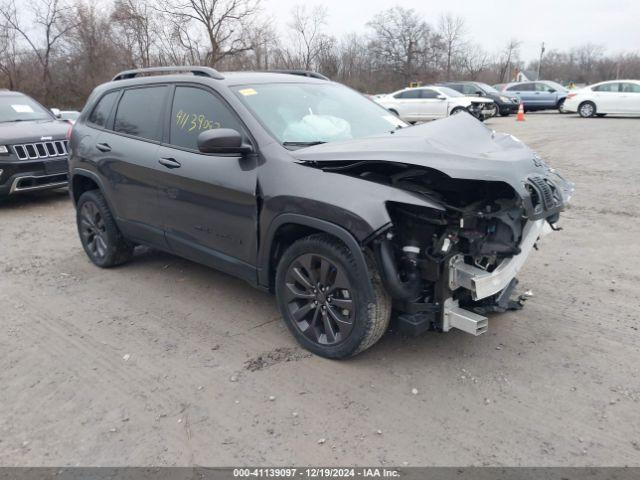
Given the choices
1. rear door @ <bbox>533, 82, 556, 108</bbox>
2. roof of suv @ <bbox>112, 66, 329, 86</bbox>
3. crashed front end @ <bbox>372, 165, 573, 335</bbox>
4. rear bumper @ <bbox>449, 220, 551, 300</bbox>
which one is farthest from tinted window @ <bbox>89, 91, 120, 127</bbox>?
rear door @ <bbox>533, 82, 556, 108</bbox>

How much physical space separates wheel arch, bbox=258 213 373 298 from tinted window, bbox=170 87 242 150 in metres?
0.82

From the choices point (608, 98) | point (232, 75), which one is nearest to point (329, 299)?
point (232, 75)

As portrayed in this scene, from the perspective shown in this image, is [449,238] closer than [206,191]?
Yes

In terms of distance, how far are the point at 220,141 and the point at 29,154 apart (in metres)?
6.09

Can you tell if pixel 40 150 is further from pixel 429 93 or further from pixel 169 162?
pixel 429 93

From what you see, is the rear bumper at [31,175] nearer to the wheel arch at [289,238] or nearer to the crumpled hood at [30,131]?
the crumpled hood at [30,131]

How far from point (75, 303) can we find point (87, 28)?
31317 millimetres

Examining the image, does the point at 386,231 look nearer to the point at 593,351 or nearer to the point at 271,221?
the point at 271,221

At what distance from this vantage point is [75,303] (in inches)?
180

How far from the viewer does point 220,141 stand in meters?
Result: 3.43

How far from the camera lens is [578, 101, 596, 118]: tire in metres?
21.8

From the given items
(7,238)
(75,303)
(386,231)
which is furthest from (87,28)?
(386,231)

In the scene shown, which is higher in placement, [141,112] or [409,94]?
[409,94]

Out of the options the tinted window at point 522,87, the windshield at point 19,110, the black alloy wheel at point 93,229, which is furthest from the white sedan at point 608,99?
the black alloy wheel at point 93,229
